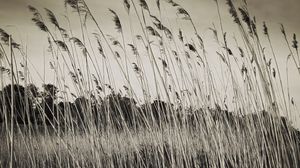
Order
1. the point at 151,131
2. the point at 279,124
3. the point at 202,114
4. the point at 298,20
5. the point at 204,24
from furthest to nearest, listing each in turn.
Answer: the point at 298,20, the point at 204,24, the point at 202,114, the point at 151,131, the point at 279,124

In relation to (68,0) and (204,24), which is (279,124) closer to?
(204,24)

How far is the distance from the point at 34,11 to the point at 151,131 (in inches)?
52.9

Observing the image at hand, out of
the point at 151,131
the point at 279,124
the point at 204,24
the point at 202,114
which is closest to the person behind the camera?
the point at 279,124

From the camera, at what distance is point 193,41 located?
3.21m

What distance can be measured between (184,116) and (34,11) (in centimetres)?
152

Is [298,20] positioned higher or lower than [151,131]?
higher

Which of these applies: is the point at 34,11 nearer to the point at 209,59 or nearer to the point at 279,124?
the point at 209,59

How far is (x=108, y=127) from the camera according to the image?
10.6 feet

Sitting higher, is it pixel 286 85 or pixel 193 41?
pixel 193 41

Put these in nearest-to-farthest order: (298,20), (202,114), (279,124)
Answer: (279,124), (202,114), (298,20)

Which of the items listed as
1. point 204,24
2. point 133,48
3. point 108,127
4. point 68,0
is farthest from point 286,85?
point 68,0

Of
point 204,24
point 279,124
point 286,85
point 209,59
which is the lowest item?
point 279,124

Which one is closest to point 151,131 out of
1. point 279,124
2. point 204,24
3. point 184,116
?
point 184,116

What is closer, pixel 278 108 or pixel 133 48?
pixel 278 108
